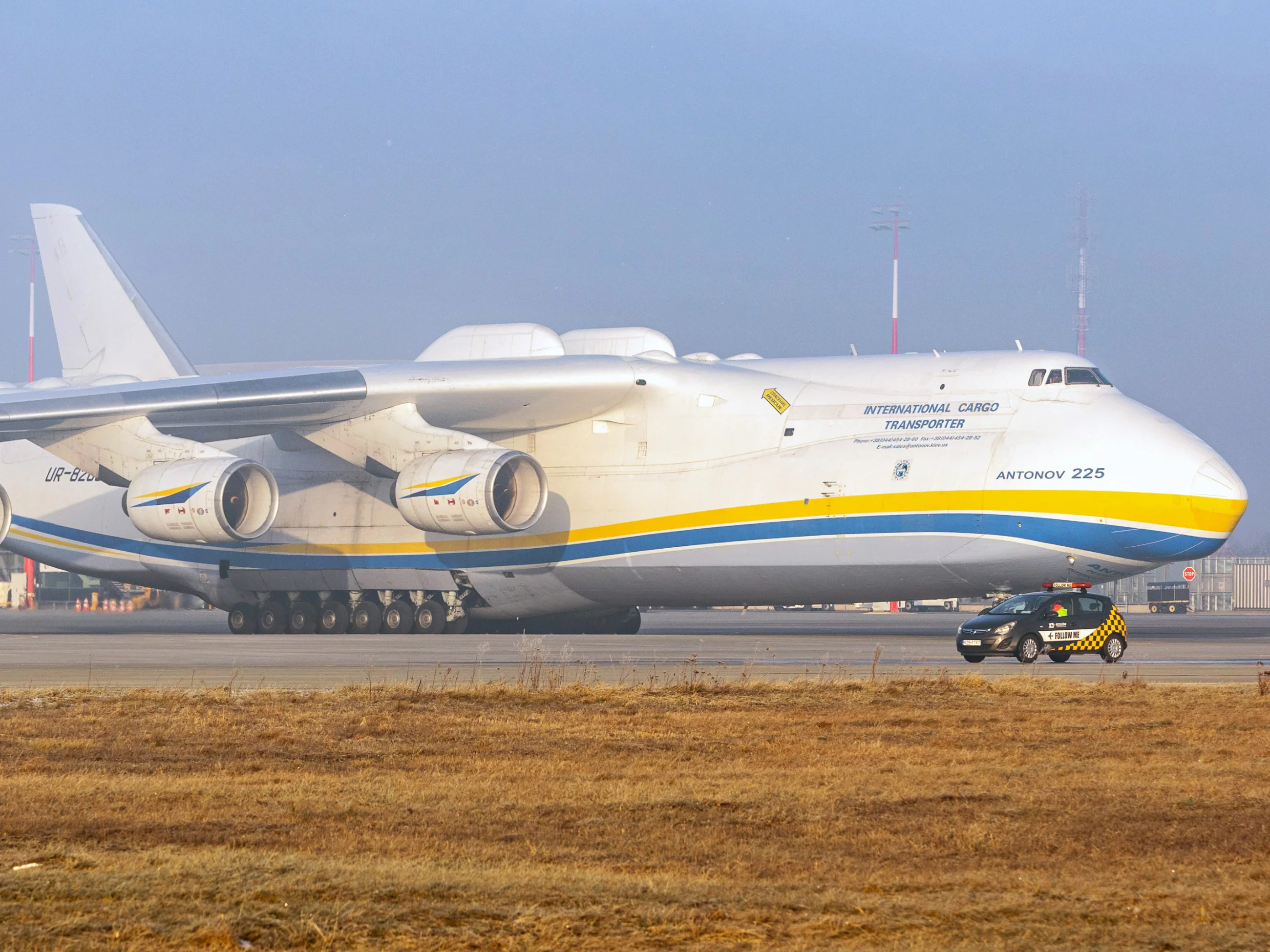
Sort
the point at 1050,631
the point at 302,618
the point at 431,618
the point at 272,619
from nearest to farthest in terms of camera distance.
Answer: the point at 1050,631 → the point at 431,618 → the point at 302,618 → the point at 272,619

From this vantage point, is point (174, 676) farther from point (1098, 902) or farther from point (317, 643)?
point (1098, 902)

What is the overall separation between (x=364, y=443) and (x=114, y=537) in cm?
703

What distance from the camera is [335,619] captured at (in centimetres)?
2942

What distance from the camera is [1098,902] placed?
5.57 metres

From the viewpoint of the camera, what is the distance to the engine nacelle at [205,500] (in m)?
25.7

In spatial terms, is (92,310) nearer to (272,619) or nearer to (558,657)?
(272,619)

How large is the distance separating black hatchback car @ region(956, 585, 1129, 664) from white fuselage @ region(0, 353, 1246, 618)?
2.72 metres

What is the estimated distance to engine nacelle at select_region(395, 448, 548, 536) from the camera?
24953 mm

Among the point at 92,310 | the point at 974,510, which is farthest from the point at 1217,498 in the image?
the point at 92,310

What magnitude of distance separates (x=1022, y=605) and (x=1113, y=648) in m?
1.25

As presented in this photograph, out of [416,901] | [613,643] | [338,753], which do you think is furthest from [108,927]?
[613,643]

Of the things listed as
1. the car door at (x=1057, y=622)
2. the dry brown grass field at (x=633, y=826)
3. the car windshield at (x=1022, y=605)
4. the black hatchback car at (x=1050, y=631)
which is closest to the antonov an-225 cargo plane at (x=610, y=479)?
the car windshield at (x=1022, y=605)

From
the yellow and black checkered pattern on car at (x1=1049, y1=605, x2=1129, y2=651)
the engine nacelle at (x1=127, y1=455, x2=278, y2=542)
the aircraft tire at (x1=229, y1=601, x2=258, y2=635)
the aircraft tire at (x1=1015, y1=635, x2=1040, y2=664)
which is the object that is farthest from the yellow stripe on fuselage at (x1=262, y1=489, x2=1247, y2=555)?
the aircraft tire at (x1=229, y1=601, x2=258, y2=635)

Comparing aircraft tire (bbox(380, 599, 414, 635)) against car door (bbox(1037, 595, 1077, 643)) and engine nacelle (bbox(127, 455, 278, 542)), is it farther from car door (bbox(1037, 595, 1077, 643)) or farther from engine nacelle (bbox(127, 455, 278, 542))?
car door (bbox(1037, 595, 1077, 643))
